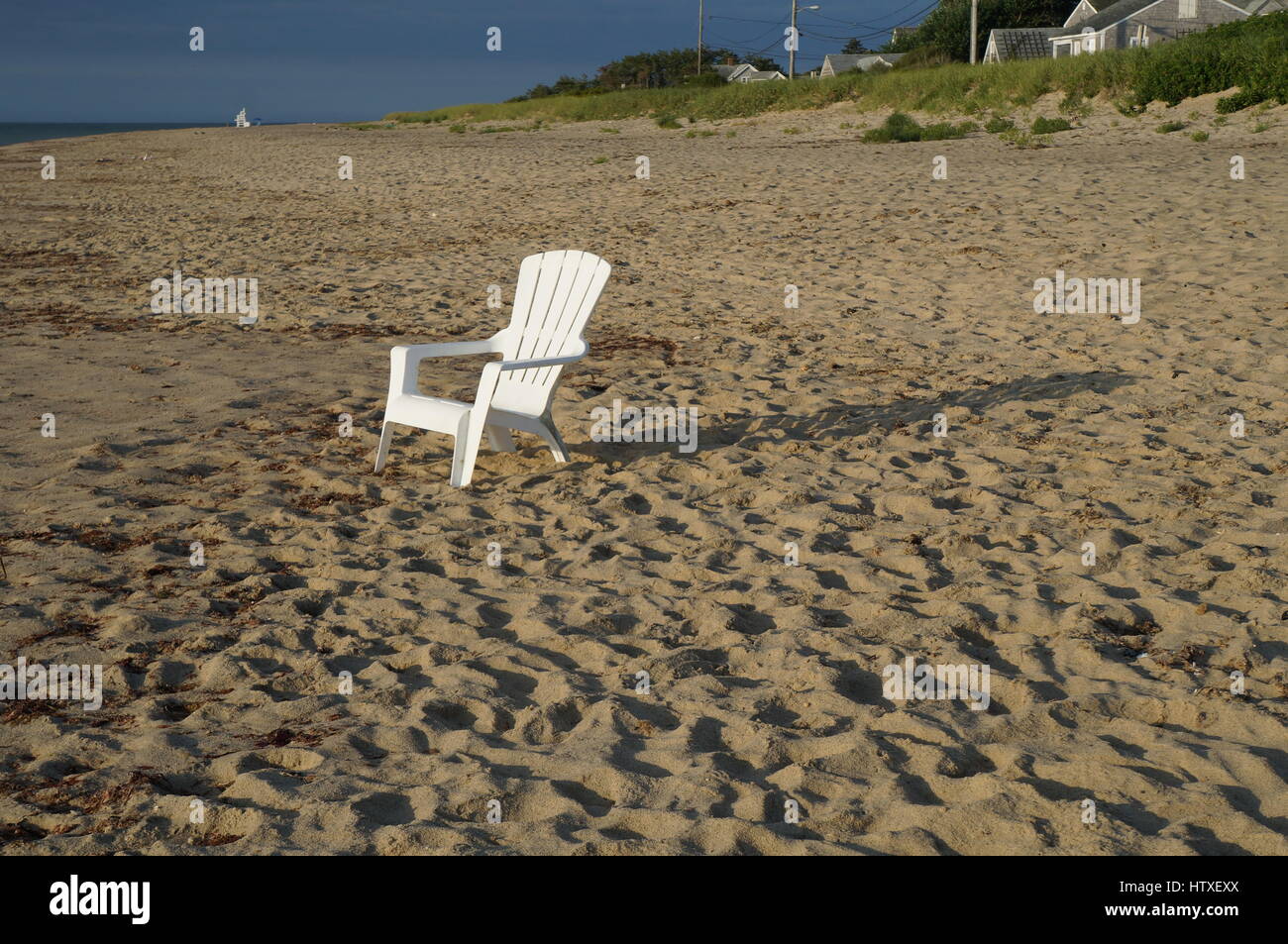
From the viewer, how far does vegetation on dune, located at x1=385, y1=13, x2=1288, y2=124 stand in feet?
55.2

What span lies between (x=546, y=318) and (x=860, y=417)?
1799 millimetres

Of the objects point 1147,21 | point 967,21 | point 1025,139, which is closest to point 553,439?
point 1025,139

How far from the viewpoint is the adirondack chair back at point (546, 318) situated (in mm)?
5574

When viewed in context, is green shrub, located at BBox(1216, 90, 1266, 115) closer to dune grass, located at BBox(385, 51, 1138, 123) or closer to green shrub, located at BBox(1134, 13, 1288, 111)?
green shrub, located at BBox(1134, 13, 1288, 111)

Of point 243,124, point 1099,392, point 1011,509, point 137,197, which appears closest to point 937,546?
point 1011,509

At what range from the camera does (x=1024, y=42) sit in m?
45.3

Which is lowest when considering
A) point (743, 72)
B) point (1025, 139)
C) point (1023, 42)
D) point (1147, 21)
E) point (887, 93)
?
point (1025, 139)

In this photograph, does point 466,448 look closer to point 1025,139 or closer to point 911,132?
point 1025,139

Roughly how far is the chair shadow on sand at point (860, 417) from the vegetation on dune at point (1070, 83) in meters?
12.1

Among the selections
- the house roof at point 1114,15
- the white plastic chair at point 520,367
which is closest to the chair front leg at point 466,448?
the white plastic chair at point 520,367

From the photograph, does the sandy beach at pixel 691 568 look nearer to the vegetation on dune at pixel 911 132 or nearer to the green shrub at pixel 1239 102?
the green shrub at pixel 1239 102

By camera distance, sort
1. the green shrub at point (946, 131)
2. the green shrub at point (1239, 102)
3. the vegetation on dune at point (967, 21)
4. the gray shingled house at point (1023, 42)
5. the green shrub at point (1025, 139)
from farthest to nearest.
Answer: the vegetation on dune at point (967, 21) < the gray shingled house at point (1023, 42) < the green shrub at point (946, 131) < the green shrub at point (1025, 139) < the green shrub at point (1239, 102)

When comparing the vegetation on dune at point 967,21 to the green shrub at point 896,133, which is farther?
the vegetation on dune at point 967,21

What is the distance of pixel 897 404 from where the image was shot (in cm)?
645
